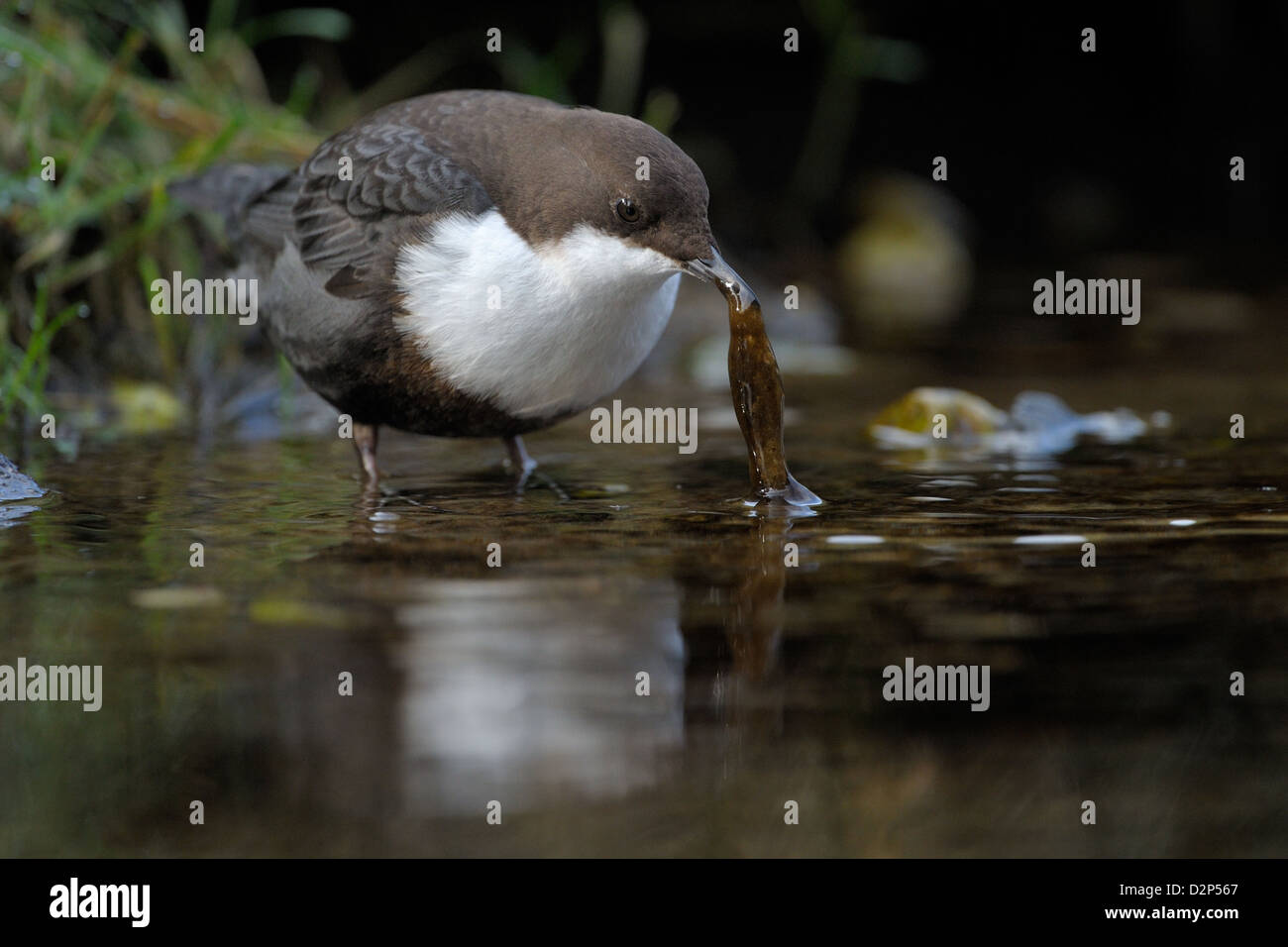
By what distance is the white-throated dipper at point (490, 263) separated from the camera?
4.11m

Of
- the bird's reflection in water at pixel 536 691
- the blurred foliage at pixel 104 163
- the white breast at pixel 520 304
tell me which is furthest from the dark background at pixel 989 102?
the bird's reflection in water at pixel 536 691

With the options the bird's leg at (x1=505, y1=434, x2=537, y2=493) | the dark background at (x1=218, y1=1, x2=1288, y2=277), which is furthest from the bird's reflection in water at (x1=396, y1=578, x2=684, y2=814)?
the dark background at (x1=218, y1=1, x2=1288, y2=277)

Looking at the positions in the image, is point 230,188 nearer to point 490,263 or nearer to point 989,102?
point 490,263

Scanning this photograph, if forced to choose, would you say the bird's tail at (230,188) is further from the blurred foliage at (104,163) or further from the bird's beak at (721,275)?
the bird's beak at (721,275)

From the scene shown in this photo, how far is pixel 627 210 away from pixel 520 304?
38 centimetres

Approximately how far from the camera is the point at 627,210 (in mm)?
4066

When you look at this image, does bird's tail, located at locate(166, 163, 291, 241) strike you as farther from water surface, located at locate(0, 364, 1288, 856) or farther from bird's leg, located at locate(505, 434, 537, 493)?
bird's leg, located at locate(505, 434, 537, 493)

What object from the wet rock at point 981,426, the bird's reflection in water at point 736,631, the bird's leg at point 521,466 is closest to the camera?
the bird's reflection in water at point 736,631

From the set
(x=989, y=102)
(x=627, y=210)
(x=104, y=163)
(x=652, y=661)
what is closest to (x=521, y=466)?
(x=627, y=210)

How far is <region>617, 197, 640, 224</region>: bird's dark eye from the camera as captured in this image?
4.06 metres
